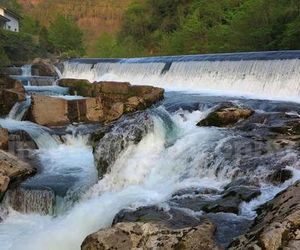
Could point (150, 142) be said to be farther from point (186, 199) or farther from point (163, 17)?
point (163, 17)

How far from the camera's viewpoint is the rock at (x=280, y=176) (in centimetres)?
816

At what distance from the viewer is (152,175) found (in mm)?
10258

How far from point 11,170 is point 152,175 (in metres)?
3.27

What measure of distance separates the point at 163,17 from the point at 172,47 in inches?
347

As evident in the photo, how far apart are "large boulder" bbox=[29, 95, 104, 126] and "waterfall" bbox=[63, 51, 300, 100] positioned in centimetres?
531

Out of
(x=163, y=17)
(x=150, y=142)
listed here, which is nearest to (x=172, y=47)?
(x=163, y=17)

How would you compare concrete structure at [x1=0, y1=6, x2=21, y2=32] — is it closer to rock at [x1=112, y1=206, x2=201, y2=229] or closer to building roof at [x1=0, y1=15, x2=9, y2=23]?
building roof at [x1=0, y1=15, x2=9, y2=23]

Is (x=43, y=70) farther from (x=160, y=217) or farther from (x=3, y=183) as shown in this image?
(x=160, y=217)

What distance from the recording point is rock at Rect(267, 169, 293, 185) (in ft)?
26.8

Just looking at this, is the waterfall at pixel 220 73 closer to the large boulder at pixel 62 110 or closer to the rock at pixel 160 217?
the large boulder at pixel 62 110

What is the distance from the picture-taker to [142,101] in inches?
601

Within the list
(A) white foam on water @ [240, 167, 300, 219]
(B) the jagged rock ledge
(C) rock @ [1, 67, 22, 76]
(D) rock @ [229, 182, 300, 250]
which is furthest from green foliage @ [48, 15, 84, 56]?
(D) rock @ [229, 182, 300, 250]

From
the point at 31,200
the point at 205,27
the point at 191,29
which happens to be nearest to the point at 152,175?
the point at 31,200

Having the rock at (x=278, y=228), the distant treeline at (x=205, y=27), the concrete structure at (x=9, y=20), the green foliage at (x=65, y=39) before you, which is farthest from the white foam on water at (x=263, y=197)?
the concrete structure at (x=9, y=20)
